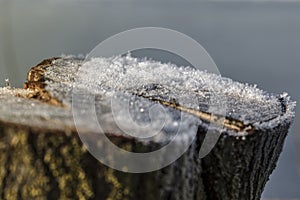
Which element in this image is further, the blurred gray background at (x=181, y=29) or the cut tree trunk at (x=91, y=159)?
the blurred gray background at (x=181, y=29)

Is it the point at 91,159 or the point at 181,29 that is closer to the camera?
the point at 91,159

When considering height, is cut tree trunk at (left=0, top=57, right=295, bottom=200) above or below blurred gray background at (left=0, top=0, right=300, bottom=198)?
below

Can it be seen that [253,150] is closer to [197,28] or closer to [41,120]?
[41,120]

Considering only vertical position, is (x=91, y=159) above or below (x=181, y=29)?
below

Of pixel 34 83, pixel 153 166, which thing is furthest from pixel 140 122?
pixel 34 83
